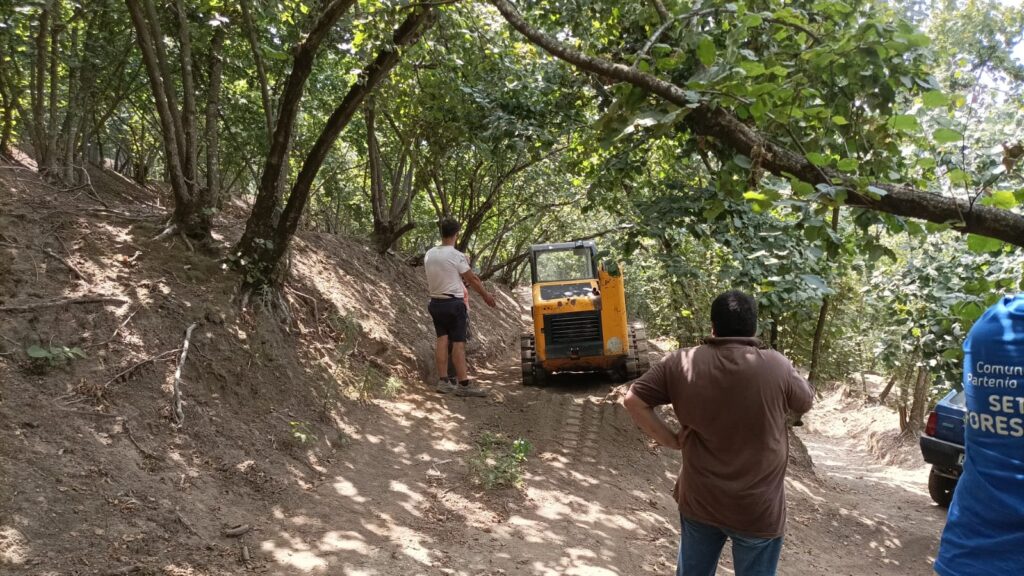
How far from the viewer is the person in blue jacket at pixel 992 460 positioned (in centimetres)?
180

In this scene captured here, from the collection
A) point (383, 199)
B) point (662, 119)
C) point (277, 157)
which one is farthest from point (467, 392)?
point (383, 199)

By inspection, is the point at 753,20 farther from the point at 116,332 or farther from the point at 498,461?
the point at 116,332

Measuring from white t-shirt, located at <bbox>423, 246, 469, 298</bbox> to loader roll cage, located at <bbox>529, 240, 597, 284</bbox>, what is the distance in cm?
281

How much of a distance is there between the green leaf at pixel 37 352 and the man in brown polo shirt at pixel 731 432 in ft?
13.1

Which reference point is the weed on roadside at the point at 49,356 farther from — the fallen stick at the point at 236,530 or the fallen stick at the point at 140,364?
the fallen stick at the point at 236,530

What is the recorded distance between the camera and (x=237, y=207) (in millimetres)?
11172

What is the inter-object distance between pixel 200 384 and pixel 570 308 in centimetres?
540

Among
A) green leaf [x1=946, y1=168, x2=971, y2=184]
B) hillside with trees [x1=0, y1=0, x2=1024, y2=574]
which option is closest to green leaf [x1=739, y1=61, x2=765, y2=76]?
hillside with trees [x1=0, y1=0, x2=1024, y2=574]

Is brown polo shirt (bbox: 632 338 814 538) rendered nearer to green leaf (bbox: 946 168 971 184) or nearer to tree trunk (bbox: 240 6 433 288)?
green leaf (bbox: 946 168 971 184)

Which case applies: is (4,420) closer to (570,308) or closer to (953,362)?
(570,308)

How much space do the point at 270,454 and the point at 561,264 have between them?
19.9 feet

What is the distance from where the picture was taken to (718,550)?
2.63 m

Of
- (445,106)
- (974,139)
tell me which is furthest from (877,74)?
(445,106)

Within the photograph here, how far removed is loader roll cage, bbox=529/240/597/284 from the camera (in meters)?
9.78
